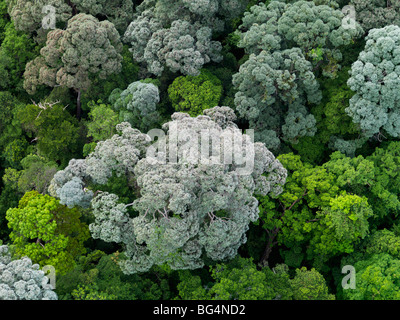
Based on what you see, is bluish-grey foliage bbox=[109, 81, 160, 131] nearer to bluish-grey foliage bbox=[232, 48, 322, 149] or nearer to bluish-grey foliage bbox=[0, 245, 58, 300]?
bluish-grey foliage bbox=[232, 48, 322, 149]

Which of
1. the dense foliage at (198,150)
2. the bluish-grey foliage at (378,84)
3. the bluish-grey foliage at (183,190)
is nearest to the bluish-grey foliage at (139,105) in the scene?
the dense foliage at (198,150)

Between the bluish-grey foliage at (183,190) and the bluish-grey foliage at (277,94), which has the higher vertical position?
the bluish-grey foliage at (277,94)

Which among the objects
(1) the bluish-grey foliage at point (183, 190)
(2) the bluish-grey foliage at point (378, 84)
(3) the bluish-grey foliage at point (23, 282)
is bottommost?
(3) the bluish-grey foliage at point (23, 282)

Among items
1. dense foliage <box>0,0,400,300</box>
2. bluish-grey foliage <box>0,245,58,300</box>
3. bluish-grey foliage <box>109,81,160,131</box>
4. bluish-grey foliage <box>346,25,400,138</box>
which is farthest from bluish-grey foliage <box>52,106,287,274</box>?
bluish-grey foliage <box>346,25,400,138</box>

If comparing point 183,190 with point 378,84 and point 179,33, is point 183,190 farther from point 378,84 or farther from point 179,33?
point 378,84

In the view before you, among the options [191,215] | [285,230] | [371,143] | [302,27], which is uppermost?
[302,27]

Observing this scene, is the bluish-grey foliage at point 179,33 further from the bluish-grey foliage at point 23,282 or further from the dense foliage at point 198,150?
the bluish-grey foliage at point 23,282

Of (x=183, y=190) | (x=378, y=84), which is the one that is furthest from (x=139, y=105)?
(x=378, y=84)

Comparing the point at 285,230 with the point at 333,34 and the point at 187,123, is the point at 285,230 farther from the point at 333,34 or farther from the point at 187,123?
the point at 333,34

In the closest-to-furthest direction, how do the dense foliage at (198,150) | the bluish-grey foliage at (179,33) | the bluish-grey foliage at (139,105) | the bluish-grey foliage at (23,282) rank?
the bluish-grey foliage at (23,282) → the dense foliage at (198,150) → the bluish-grey foliage at (139,105) → the bluish-grey foliage at (179,33)

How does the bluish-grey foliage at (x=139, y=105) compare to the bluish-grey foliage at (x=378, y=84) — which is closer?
the bluish-grey foliage at (x=378, y=84)

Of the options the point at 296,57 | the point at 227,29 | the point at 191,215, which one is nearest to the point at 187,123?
the point at 191,215
